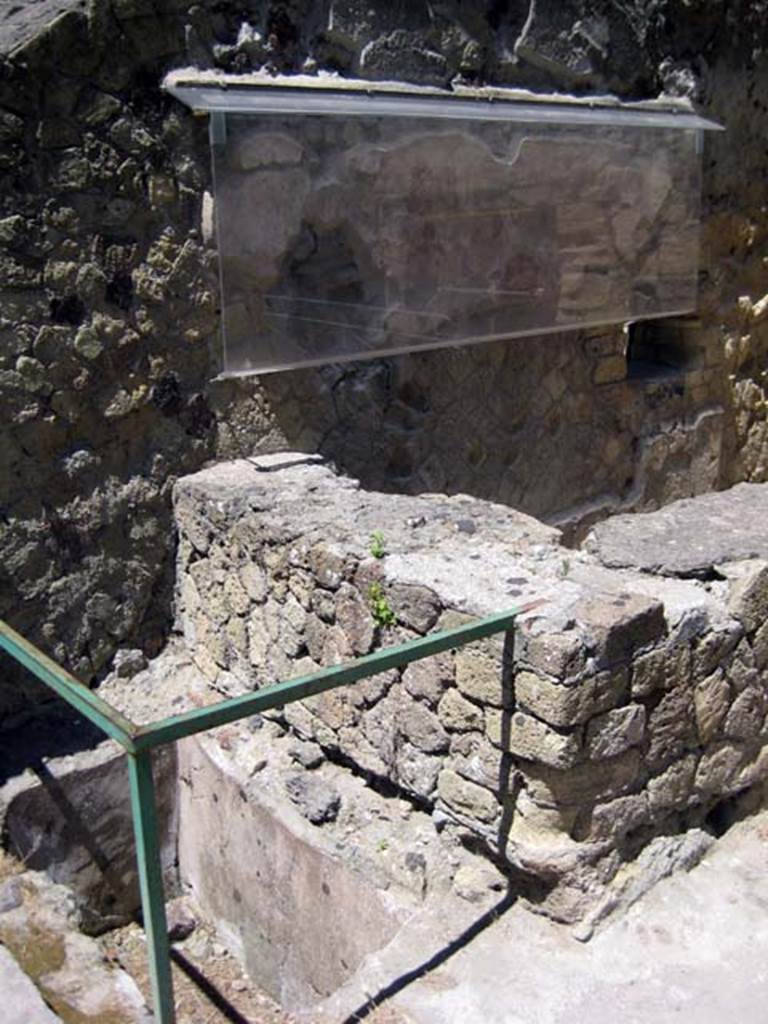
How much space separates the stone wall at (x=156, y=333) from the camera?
10.3 feet

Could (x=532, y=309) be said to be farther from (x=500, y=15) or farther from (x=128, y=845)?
(x=128, y=845)

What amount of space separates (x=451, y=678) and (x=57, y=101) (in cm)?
189

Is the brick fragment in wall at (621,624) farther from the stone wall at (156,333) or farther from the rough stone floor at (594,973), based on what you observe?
the stone wall at (156,333)

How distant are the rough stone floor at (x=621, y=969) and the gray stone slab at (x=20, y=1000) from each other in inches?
26.0

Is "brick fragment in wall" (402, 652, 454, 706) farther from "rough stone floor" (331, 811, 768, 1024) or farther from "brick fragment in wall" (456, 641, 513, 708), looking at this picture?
"rough stone floor" (331, 811, 768, 1024)

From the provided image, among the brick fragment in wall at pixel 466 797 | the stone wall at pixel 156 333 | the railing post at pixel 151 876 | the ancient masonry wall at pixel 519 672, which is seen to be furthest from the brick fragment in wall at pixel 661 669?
the stone wall at pixel 156 333

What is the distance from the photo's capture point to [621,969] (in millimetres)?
2408

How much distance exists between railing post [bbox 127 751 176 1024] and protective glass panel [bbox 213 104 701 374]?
186cm

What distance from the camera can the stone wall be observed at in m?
3.13

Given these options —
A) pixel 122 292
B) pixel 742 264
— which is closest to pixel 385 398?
pixel 122 292

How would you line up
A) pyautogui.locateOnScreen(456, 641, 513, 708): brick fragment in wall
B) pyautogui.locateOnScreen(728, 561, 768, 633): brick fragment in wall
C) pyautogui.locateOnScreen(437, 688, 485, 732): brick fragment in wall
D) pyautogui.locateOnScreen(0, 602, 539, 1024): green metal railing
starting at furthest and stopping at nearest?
pyautogui.locateOnScreen(728, 561, 768, 633): brick fragment in wall, pyautogui.locateOnScreen(437, 688, 485, 732): brick fragment in wall, pyautogui.locateOnScreen(456, 641, 513, 708): brick fragment in wall, pyautogui.locateOnScreen(0, 602, 539, 1024): green metal railing

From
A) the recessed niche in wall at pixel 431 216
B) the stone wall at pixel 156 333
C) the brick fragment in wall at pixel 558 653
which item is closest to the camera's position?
the brick fragment in wall at pixel 558 653

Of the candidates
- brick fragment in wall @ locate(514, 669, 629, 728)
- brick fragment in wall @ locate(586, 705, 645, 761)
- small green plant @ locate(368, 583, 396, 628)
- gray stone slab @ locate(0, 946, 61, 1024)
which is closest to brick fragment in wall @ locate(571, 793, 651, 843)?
brick fragment in wall @ locate(586, 705, 645, 761)

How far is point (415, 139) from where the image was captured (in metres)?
3.88
